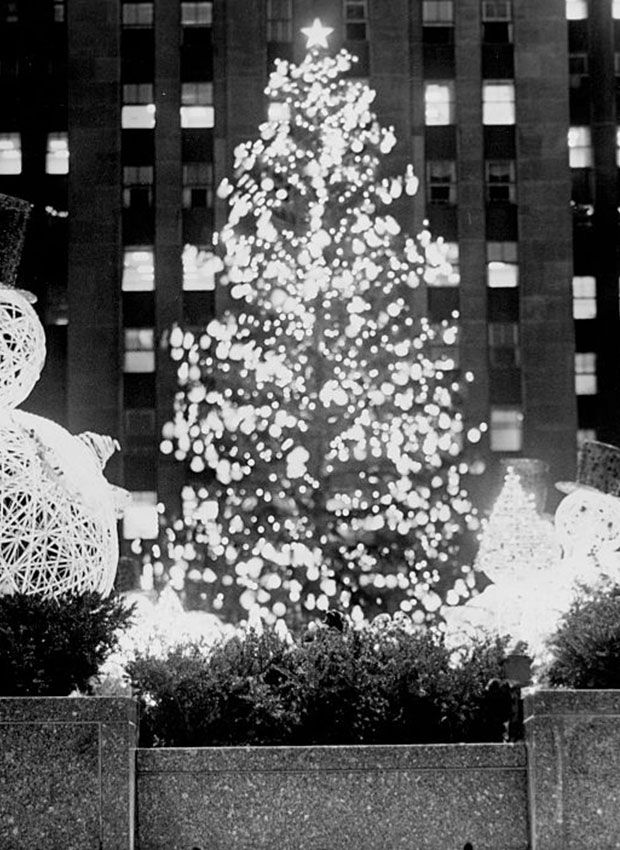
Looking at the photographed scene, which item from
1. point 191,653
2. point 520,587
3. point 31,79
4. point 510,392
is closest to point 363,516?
point 510,392

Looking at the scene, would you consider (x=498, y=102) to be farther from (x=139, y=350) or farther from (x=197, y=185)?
(x=139, y=350)

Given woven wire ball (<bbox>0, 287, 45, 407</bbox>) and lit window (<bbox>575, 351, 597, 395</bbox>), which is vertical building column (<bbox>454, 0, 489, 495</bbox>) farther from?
woven wire ball (<bbox>0, 287, 45, 407</bbox>)

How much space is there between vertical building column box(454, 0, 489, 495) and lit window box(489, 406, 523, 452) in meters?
0.72

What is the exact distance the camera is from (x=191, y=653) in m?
15.6

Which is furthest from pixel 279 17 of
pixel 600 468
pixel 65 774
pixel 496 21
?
pixel 65 774

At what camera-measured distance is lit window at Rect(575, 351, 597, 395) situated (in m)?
61.8

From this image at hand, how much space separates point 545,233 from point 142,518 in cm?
1537

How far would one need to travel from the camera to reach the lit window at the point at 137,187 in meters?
60.0

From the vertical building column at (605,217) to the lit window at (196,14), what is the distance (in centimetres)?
1286

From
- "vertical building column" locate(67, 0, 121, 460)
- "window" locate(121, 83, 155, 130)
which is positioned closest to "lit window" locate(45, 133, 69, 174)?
"vertical building column" locate(67, 0, 121, 460)

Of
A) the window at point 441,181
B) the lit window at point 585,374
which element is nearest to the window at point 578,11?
the window at point 441,181

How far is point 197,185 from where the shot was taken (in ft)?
197

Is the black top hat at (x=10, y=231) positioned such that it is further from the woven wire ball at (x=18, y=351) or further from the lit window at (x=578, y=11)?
the lit window at (x=578, y=11)

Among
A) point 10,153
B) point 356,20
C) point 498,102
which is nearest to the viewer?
point 356,20
